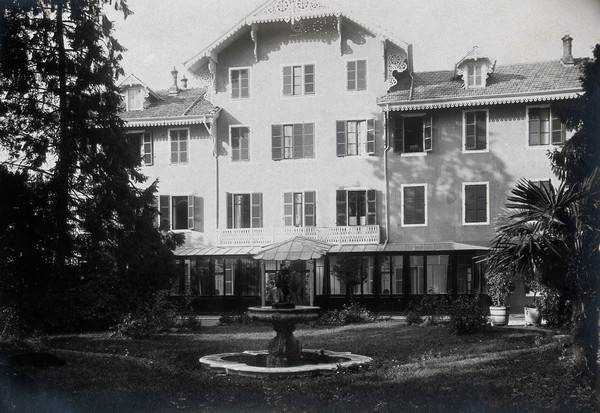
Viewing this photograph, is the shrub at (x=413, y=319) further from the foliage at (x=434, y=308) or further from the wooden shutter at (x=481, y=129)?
the wooden shutter at (x=481, y=129)

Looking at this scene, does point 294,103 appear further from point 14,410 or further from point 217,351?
point 14,410

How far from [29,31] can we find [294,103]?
528 cm

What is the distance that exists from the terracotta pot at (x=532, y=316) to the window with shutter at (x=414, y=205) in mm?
3726

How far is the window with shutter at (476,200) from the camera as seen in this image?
55.4 feet

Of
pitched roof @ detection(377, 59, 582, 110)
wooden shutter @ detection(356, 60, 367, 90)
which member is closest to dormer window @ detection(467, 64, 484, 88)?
pitched roof @ detection(377, 59, 582, 110)

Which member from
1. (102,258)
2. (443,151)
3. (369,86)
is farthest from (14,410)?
(443,151)

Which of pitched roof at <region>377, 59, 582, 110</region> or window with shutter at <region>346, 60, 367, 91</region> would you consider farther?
pitched roof at <region>377, 59, 582, 110</region>

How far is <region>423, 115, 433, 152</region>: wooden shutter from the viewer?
19516mm

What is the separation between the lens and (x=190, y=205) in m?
12.3

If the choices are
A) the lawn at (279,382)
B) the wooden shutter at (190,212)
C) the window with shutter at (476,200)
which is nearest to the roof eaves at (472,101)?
the window with shutter at (476,200)

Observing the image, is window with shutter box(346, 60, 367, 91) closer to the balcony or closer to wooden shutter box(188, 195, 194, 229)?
the balcony

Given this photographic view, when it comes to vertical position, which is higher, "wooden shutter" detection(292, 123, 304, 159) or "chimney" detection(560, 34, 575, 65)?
"chimney" detection(560, 34, 575, 65)

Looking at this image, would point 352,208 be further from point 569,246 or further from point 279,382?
point 569,246

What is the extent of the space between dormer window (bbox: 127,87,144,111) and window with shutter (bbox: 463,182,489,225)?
27.0ft
